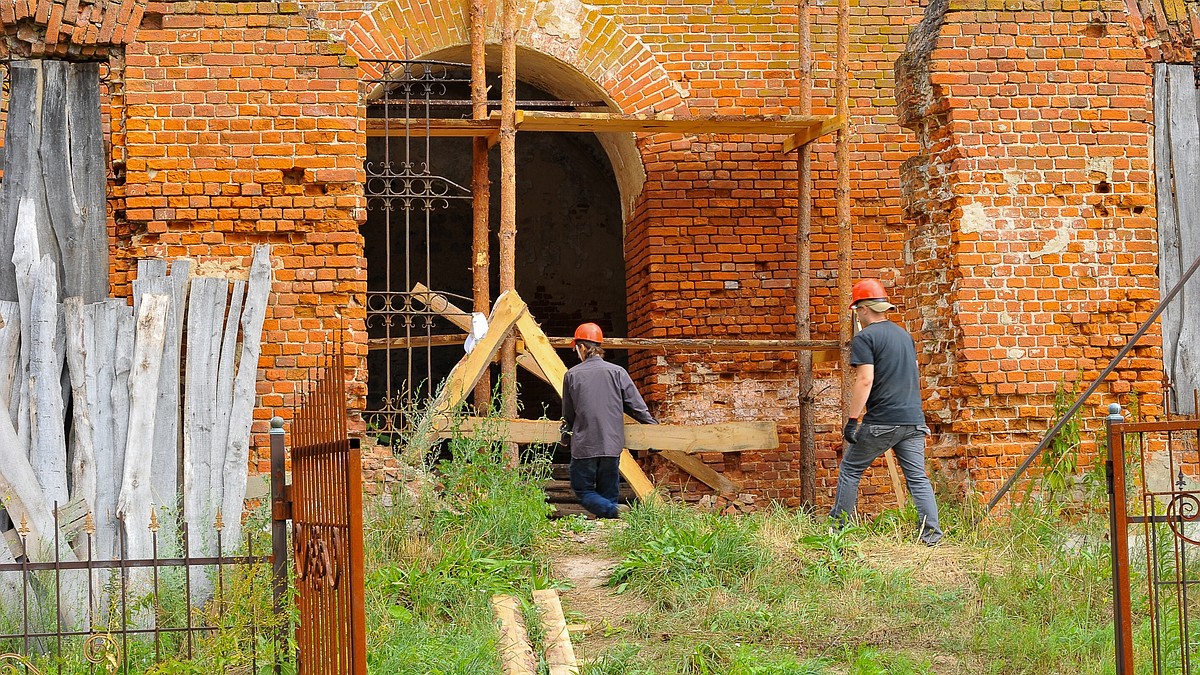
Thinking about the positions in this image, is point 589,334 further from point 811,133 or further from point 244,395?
point 811,133

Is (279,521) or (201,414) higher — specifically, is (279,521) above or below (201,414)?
below

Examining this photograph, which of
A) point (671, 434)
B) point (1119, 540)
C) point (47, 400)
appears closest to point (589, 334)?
point (671, 434)

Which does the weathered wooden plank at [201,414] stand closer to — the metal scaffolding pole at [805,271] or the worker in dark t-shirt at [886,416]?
the worker in dark t-shirt at [886,416]

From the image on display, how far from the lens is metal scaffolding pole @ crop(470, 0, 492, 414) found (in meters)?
8.77

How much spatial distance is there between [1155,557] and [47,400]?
507cm

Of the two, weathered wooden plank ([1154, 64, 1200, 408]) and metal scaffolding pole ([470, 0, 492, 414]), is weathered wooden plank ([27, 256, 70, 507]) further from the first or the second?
weathered wooden plank ([1154, 64, 1200, 408])

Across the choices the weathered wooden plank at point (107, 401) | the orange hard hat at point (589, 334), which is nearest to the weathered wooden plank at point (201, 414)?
the weathered wooden plank at point (107, 401)

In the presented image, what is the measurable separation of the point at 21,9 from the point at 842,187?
559 centimetres

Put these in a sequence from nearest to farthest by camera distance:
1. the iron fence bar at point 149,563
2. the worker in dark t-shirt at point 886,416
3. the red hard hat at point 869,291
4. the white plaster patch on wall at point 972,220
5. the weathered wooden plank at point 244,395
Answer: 1. the iron fence bar at point 149,563
2. the weathered wooden plank at point 244,395
3. the worker in dark t-shirt at point 886,416
4. the red hard hat at point 869,291
5. the white plaster patch on wall at point 972,220

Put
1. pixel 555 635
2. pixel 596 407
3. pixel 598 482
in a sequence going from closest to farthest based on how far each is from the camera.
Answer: pixel 555 635, pixel 596 407, pixel 598 482

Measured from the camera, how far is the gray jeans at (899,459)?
6980 millimetres

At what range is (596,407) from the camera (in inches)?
303

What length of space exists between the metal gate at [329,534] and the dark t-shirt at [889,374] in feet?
12.7

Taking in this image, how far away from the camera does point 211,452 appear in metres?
6.46
